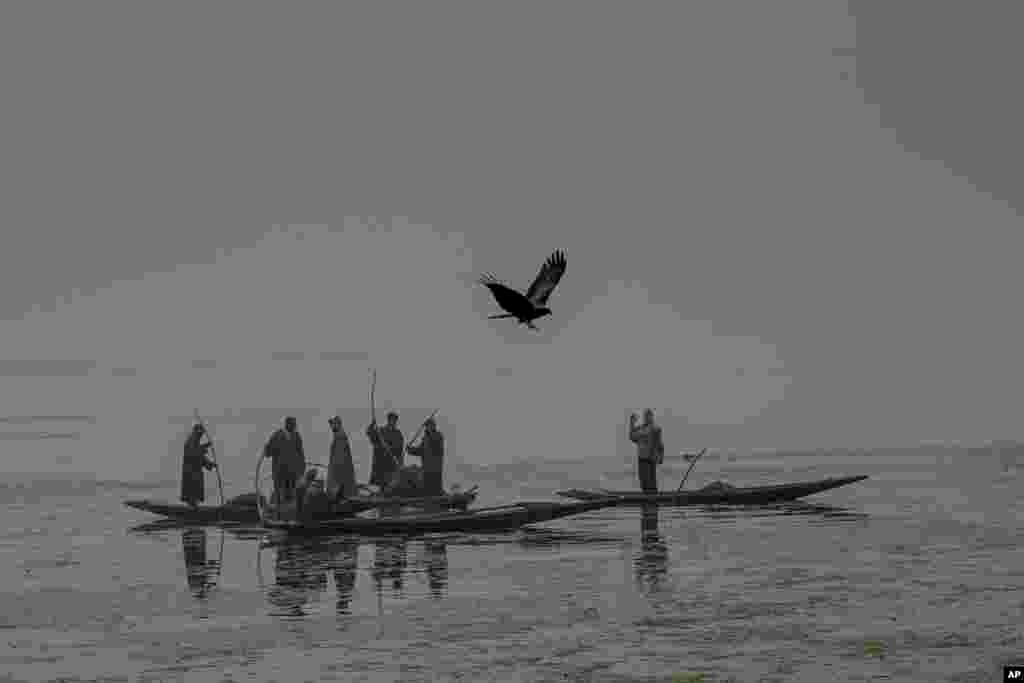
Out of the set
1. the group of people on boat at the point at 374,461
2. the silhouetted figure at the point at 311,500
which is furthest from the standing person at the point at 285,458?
the silhouetted figure at the point at 311,500

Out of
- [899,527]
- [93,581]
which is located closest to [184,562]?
[93,581]

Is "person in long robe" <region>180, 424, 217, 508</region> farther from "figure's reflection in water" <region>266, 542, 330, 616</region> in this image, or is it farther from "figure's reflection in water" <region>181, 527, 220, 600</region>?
"figure's reflection in water" <region>266, 542, 330, 616</region>

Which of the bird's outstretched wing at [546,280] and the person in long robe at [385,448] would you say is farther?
the person in long robe at [385,448]

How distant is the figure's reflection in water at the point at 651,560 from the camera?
1839cm

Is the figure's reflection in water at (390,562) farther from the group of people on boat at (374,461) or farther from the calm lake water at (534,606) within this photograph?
the group of people on boat at (374,461)

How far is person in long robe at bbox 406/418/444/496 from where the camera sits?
28906 mm

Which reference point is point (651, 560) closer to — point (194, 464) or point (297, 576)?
point (297, 576)

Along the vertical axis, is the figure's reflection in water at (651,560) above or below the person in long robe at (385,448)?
below

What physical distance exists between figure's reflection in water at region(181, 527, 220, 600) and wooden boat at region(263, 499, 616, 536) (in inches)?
65.2

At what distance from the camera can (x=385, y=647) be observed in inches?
529

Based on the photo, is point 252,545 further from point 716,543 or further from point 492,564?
point 716,543

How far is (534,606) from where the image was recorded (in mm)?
16156

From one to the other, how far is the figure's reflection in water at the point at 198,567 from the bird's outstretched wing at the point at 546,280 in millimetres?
7523

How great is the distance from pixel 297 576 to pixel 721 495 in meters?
16.3
